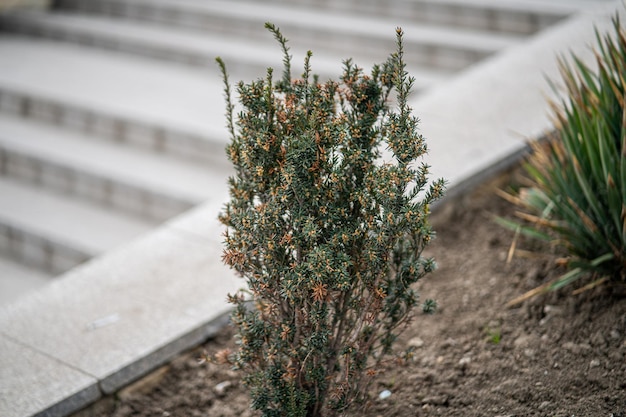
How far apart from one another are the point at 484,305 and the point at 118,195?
3.20 meters

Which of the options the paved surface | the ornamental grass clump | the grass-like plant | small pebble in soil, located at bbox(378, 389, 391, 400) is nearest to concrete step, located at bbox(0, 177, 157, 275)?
the paved surface

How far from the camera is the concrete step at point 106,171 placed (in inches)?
215

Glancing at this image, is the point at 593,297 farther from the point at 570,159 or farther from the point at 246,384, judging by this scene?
the point at 246,384

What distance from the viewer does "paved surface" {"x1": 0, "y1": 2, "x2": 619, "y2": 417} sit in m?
3.26

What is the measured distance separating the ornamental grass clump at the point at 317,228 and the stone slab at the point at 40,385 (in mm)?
864

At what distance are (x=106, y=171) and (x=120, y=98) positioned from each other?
1025 mm

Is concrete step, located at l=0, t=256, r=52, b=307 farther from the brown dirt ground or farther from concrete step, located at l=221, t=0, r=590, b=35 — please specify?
concrete step, located at l=221, t=0, r=590, b=35

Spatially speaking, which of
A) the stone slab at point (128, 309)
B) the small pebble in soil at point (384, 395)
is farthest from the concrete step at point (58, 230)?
the small pebble in soil at point (384, 395)

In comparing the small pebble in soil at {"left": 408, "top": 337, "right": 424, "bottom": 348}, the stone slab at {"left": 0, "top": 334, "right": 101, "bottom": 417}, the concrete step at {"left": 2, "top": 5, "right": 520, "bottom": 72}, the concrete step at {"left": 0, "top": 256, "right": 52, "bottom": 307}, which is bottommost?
the concrete step at {"left": 0, "top": 256, "right": 52, "bottom": 307}

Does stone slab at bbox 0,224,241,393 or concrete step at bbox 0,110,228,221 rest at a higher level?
concrete step at bbox 0,110,228,221

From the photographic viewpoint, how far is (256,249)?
2418 mm

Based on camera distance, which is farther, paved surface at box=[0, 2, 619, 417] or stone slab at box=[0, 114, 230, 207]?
stone slab at box=[0, 114, 230, 207]

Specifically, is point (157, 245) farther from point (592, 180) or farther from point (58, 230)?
point (592, 180)

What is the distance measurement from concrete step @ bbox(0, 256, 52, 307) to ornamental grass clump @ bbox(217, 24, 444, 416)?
3115 mm
